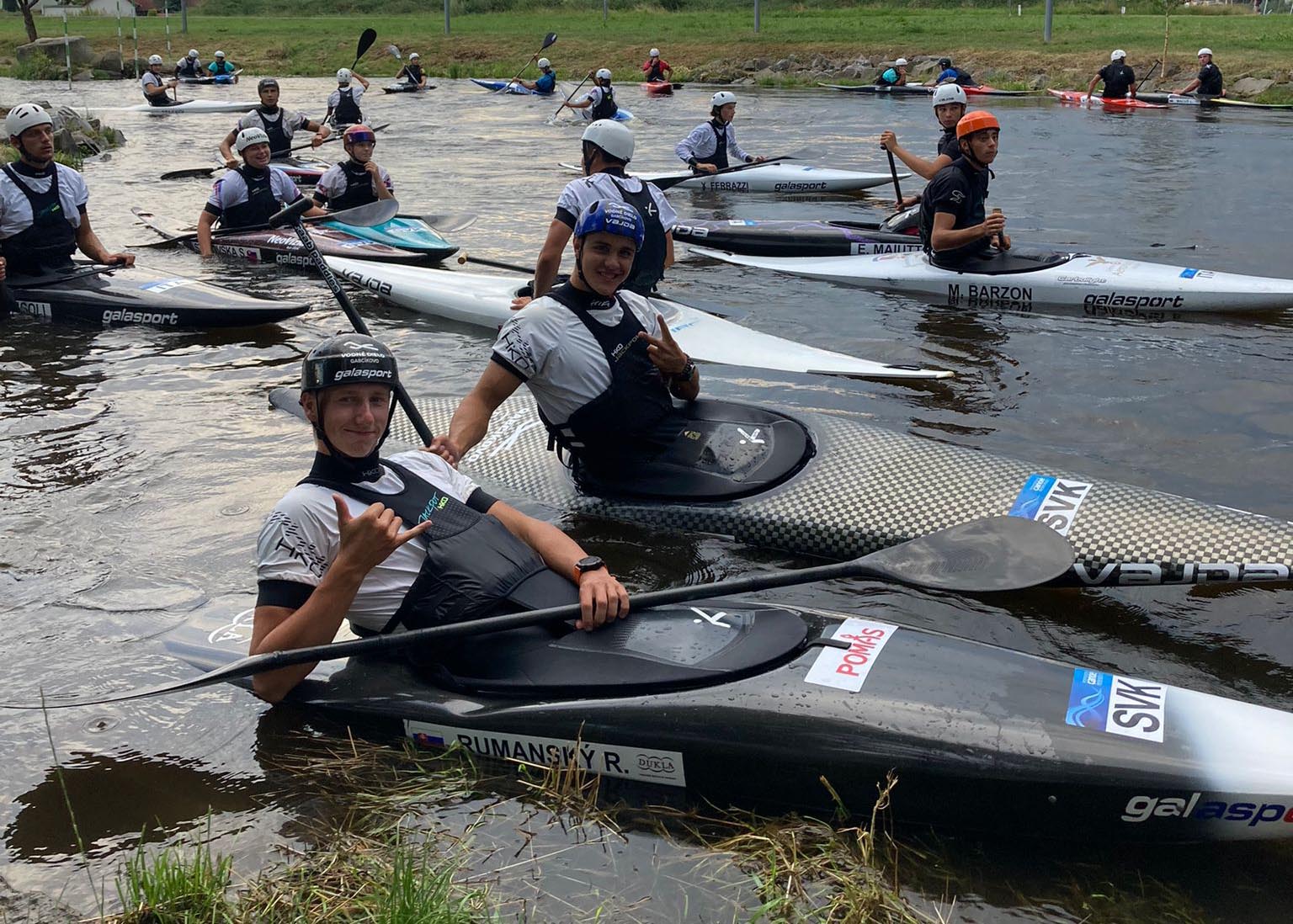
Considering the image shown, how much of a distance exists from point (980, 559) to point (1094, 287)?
5432 mm

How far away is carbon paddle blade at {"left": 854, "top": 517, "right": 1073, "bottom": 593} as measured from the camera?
341 centimetres

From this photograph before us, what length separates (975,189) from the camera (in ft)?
26.0

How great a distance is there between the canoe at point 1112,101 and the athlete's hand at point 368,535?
2115cm

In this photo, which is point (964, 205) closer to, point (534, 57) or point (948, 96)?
point (948, 96)

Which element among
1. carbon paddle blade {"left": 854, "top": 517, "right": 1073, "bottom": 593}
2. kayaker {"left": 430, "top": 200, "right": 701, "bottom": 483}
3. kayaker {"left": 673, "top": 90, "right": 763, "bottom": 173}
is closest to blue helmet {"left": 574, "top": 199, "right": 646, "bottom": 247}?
kayaker {"left": 430, "top": 200, "right": 701, "bottom": 483}

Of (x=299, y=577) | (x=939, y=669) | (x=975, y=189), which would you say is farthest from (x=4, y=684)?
(x=975, y=189)

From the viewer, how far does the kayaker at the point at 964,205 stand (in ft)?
24.4

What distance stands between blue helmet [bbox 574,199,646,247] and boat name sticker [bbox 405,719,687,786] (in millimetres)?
1833

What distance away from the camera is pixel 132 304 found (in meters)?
8.27

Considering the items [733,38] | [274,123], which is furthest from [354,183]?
[733,38]

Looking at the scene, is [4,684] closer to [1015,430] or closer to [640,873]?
[640,873]

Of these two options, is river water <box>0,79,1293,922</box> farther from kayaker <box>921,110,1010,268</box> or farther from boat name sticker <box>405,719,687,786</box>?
kayaker <box>921,110,1010,268</box>

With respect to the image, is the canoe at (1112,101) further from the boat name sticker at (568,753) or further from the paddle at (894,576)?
the boat name sticker at (568,753)

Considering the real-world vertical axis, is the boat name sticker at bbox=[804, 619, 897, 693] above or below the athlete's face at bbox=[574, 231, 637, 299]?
below
